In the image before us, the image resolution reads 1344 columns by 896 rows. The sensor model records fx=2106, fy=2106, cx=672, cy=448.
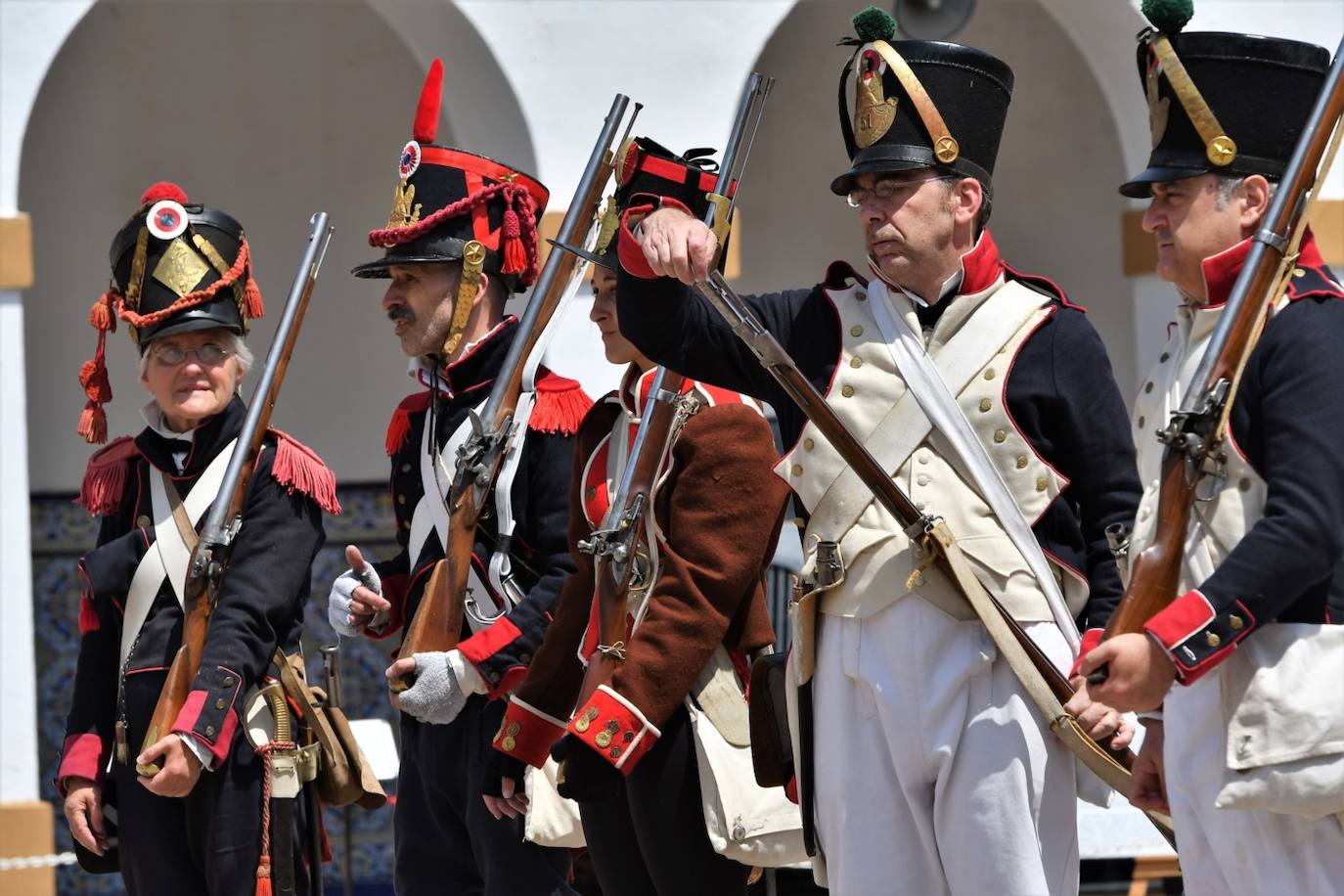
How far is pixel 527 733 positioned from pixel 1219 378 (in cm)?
154

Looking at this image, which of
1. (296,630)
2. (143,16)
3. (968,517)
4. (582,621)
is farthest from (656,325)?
(143,16)

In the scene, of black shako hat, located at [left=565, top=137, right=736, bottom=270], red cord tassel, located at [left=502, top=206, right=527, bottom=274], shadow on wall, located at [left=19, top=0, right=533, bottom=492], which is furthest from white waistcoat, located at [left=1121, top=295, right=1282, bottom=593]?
shadow on wall, located at [left=19, top=0, right=533, bottom=492]

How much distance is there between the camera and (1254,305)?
310cm

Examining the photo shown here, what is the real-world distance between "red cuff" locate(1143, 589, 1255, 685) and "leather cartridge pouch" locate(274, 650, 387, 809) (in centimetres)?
213

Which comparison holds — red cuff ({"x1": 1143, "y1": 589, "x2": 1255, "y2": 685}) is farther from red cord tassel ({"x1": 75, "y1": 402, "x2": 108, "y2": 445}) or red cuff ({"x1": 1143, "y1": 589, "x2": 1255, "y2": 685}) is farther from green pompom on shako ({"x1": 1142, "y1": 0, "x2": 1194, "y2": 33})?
red cord tassel ({"x1": 75, "y1": 402, "x2": 108, "y2": 445})

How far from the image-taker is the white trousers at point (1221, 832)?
310 centimetres

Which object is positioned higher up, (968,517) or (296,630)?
(968,517)

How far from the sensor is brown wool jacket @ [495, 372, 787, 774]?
372 cm

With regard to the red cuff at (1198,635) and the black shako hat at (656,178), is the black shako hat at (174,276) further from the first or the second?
the red cuff at (1198,635)

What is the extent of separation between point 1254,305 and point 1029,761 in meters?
0.77

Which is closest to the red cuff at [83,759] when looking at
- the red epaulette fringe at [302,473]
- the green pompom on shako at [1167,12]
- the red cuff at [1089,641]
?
the red epaulette fringe at [302,473]

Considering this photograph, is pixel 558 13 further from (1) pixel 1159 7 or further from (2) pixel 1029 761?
(2) pixel 1029 761

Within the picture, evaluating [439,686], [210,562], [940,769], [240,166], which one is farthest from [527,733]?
[240,166]

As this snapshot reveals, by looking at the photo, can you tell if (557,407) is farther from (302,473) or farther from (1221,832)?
(1221,832)
